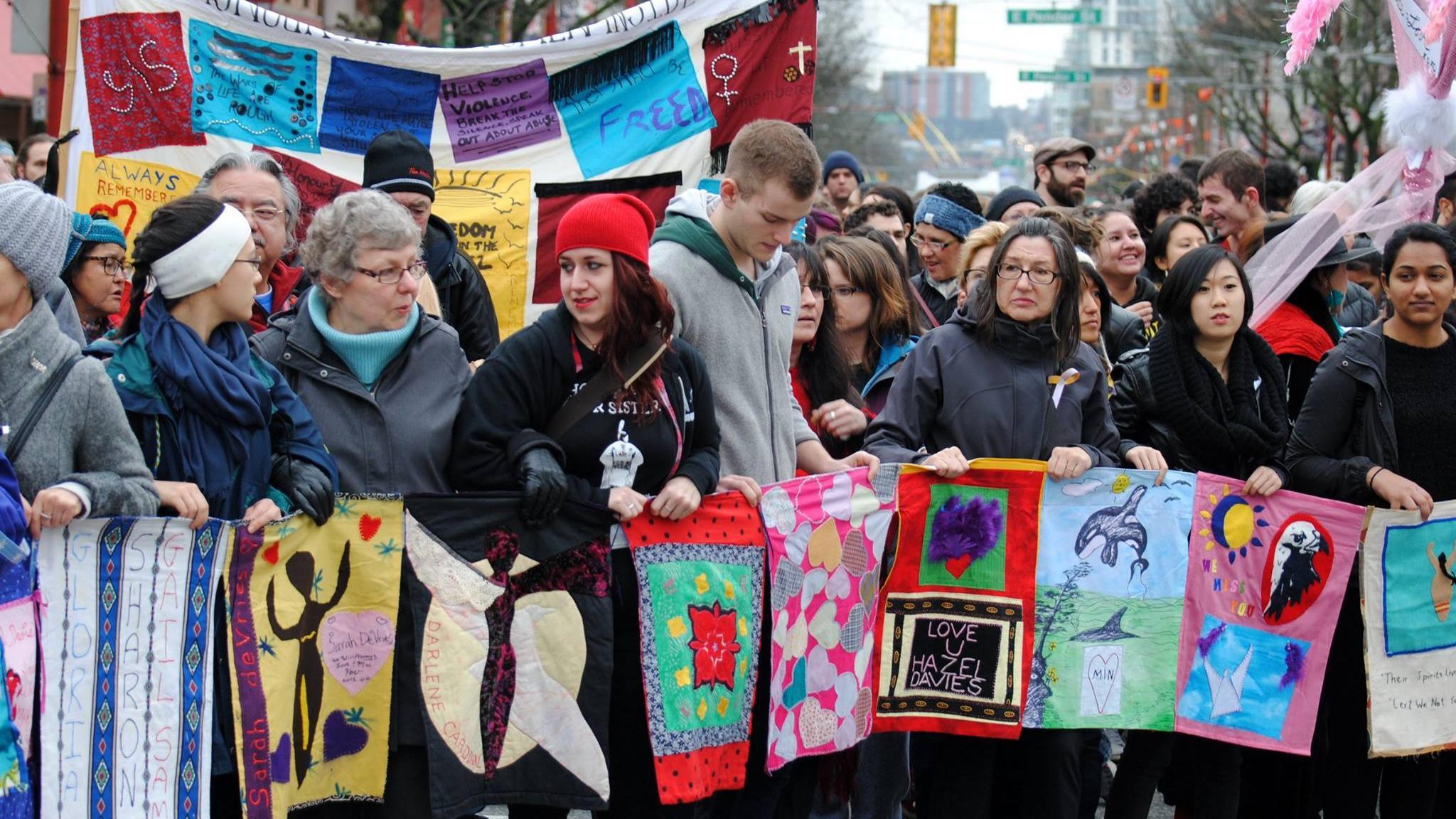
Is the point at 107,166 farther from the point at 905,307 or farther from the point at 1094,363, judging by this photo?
the point at 1094,363

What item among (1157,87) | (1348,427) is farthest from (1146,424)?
(1157,87)

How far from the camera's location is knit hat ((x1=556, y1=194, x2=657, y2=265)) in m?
4.22

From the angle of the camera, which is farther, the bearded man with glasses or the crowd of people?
the bearded man with glasses

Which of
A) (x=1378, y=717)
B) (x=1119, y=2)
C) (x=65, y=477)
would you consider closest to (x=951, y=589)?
(x=1378, y=717)

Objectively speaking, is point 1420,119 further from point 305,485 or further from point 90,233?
point 90,233

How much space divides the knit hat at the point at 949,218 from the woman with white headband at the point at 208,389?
13.7 ft

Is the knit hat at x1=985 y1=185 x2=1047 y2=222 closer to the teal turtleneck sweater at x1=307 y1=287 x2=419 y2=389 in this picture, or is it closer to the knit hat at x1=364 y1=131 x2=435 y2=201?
the knit hat at x1=364 y1=131 x2=435 y2=201

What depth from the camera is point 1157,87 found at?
58.8 metres

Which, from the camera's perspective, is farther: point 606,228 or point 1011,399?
point 1011,399

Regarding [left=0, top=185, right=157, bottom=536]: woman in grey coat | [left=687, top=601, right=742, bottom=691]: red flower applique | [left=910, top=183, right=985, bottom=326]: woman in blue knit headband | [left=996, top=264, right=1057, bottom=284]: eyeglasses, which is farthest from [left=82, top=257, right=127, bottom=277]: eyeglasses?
[left=910, top=183, right=985, bottom=326]: woman in blue knit headband

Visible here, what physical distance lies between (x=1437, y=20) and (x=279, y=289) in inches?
170

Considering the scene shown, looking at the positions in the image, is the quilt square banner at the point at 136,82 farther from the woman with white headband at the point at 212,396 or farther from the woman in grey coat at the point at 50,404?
the woman in grey coat at the point at 50,404

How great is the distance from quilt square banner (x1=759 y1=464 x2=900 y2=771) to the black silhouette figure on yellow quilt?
133 cm

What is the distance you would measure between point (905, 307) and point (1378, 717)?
2.16 metres
